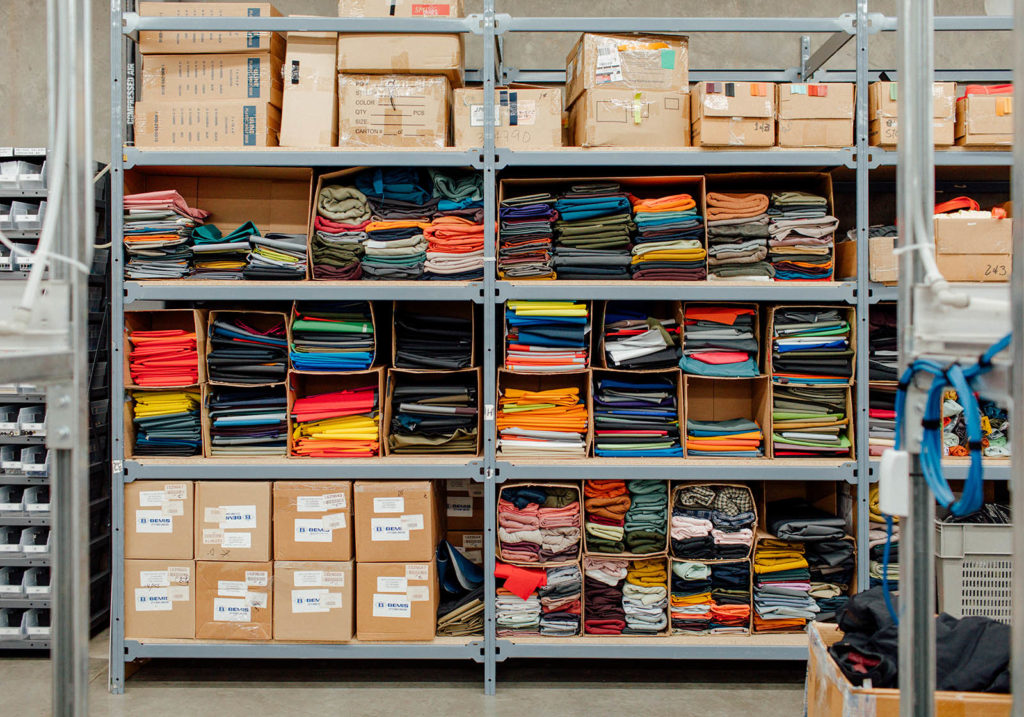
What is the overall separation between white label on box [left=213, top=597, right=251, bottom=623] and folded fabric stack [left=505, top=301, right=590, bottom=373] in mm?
A: 1548

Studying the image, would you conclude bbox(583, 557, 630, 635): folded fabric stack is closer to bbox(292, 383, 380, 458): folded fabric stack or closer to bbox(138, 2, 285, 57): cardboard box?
bbox(292, 383, 380, 458): folded fabric stack

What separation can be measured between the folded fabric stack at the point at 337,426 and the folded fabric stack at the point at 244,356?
0.64 ft

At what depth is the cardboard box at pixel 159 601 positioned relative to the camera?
3.23 meters

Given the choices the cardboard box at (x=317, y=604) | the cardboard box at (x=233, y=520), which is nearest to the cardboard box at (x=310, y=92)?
the cardboard box at (x=233, y=520)

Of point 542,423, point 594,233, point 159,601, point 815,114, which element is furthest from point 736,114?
point 159,601

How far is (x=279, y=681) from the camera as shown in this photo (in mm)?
3352

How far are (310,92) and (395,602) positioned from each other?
227 centimetres

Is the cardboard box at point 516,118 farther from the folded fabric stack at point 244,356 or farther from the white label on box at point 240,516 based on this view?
the white label on box at point 240,516

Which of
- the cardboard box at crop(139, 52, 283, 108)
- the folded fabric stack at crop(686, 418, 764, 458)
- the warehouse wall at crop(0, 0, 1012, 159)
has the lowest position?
the folded fabric stack at crop(686, 418, 764, 458)

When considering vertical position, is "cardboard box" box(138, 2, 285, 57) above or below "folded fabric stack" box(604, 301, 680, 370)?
above

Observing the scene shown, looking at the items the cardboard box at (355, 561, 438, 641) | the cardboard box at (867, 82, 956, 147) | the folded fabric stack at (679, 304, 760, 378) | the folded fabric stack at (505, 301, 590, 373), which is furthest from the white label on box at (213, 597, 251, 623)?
the cardboard box at (867, 82, 956, 147)

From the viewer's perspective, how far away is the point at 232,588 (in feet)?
10.6

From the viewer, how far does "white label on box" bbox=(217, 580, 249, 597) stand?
3.22 meters

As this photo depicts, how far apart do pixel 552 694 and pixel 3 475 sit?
9.32 feet
